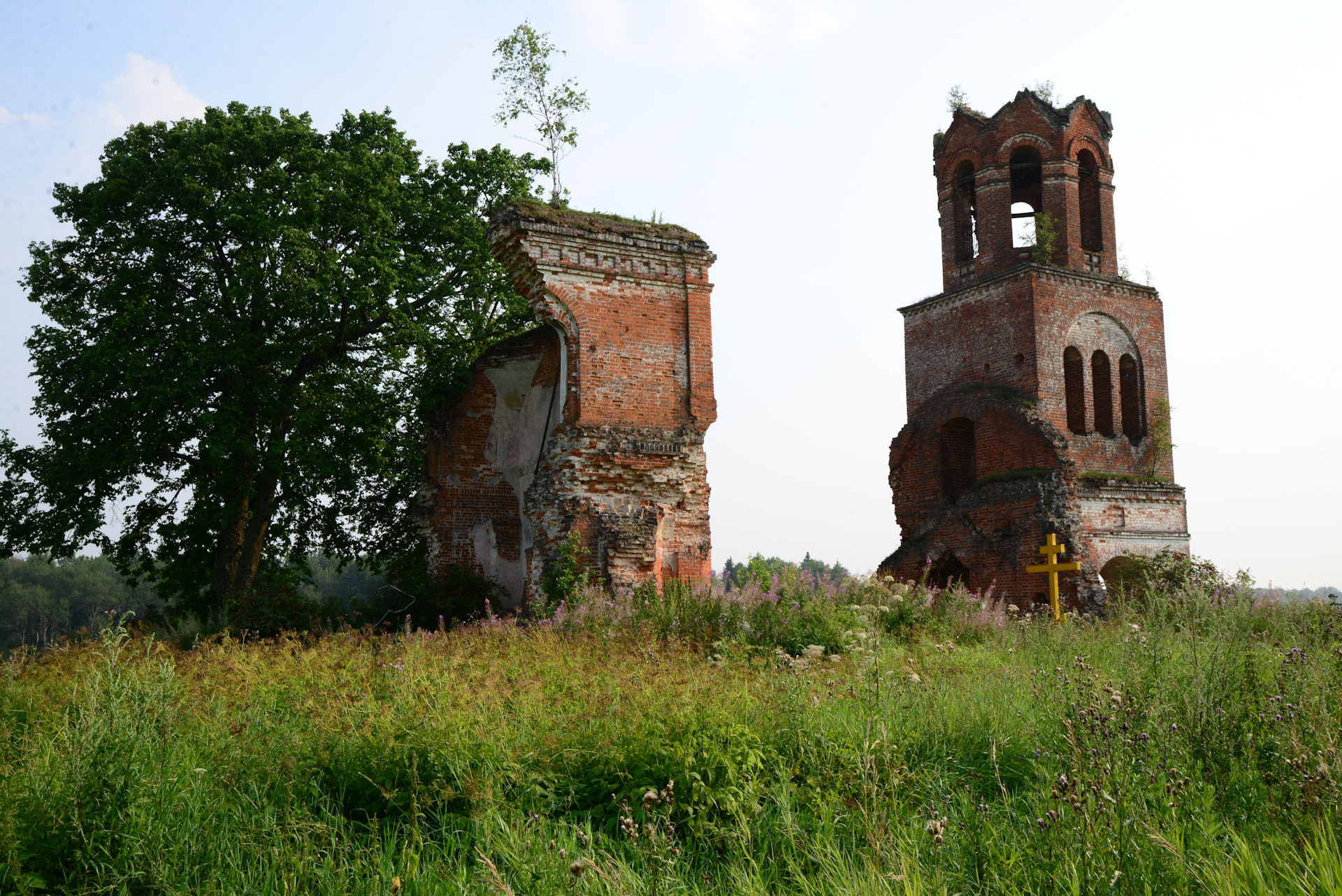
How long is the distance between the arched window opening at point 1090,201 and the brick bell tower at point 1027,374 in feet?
0.13

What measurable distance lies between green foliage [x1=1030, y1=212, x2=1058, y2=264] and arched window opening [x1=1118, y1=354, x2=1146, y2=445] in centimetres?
317

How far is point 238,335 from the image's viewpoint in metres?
16.5

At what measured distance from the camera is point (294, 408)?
17.1 m

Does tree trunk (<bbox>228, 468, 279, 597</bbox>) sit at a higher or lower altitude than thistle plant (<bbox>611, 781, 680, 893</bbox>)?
higher

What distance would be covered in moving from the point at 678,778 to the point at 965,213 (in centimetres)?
2215

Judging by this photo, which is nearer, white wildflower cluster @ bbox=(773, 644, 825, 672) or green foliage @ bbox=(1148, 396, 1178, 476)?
white wildflower cluster @ bbox=(773, 644, 825, 672)

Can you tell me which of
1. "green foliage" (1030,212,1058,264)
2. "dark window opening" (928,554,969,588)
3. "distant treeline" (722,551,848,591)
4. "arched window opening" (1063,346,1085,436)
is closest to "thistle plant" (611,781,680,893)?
"distant treeline" (722,551,848,591)

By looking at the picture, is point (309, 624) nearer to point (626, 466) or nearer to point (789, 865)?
point (626, 466)

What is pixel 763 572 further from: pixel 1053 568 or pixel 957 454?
pixel 957 454

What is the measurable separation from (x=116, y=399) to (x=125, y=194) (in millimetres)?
3844

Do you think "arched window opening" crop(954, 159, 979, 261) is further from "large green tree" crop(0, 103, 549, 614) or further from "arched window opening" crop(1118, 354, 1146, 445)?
"large green tree" crop(0, 103, 549, 614)

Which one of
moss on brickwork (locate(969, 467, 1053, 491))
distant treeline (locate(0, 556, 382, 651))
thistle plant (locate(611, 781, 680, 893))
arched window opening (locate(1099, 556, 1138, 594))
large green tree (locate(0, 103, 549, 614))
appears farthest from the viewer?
distant treeline (locate(0, 556, 382, 651))

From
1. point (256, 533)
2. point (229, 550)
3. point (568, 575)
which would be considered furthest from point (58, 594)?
point (568, 575)

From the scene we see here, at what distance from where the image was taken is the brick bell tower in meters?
20.3
